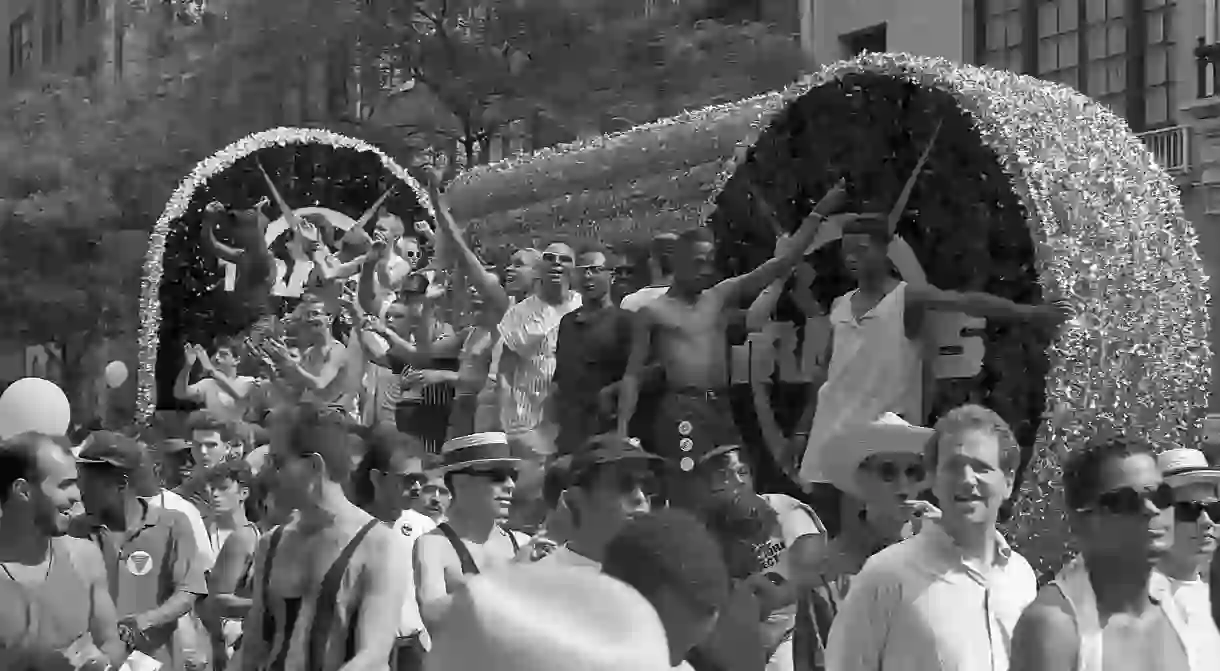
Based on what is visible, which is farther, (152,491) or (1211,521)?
(152,491)

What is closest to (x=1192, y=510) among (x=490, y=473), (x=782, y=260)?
(x=490, y=473)

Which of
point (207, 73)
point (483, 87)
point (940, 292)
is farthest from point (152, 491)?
point (207, 73)

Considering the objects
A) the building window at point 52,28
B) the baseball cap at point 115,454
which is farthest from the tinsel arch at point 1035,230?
the building window at point 52,28

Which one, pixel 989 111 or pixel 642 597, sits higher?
pixel 989 111

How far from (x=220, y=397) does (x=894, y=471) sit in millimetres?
10997

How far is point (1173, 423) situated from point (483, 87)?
44.6 feet

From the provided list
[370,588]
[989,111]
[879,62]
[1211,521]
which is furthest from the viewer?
[879,62]

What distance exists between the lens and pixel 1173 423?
945 centimetres

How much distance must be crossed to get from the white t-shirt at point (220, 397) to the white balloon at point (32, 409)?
861cm

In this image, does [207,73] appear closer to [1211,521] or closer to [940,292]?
[940,292]

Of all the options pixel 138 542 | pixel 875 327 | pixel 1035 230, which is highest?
pixel 1035 230

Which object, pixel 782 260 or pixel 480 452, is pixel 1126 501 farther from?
pixel 782 260

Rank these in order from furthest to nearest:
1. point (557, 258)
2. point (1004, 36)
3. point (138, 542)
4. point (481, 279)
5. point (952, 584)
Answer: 1. point (1004, 36)
2. point (481, 279)
3. point (557, 258)
4. point (138, 542)
5. point (952, 584)

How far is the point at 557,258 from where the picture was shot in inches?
392
